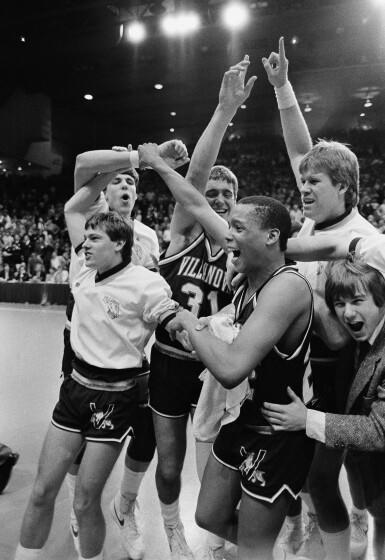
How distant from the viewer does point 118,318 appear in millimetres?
2098

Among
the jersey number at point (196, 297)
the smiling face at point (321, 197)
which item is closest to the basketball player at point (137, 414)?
the jersey number at point (196, 297)

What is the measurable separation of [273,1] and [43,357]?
34.3ft

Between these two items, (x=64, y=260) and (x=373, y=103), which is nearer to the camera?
(x=64, y=260)

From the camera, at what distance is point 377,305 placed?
172cm

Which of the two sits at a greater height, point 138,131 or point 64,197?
point 138,131

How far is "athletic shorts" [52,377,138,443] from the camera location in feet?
6.59

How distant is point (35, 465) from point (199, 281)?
1952mm

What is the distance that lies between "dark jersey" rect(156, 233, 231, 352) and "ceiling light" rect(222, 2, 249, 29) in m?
11.8

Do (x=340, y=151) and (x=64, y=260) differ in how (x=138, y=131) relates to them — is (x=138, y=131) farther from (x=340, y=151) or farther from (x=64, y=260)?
(x=340, y=151)

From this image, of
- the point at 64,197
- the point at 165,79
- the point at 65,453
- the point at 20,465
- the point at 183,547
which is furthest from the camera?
the point at 64,197

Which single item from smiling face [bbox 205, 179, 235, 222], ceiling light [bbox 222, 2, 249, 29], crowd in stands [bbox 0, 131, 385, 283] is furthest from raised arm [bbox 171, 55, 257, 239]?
ceiling light [bbox 222, 2, 249, 29]

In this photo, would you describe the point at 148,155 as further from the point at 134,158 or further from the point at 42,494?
the point at 42,494

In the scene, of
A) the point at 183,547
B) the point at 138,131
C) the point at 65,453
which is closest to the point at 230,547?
the point at 183,547

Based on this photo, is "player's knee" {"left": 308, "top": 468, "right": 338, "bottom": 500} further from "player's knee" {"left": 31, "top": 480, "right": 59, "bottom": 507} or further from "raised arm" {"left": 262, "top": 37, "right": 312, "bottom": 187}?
"raised arm" {"left": 262, "top": 37, "right": 312, "bottom": 187}
